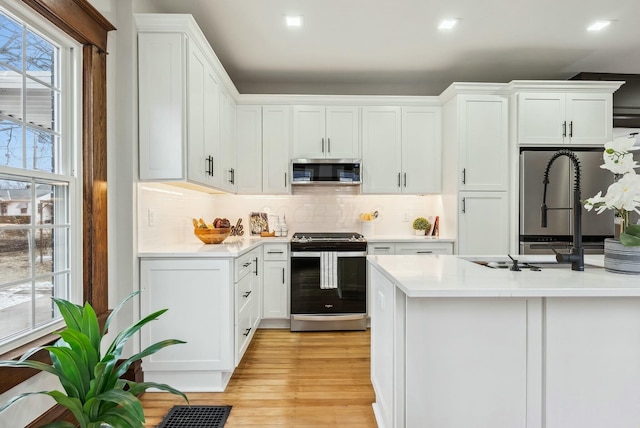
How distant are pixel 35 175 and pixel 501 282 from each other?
216cm

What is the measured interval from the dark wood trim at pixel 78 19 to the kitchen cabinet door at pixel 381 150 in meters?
2.54

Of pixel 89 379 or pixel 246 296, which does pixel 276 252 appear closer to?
pixel 246 296

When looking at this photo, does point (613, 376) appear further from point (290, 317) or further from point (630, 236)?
point (290, 317)

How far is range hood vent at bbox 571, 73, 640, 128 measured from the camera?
3.89m

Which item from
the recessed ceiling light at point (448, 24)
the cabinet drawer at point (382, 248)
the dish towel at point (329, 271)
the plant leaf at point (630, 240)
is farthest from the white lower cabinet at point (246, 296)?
the recessed ceiling light at point (448, 24)

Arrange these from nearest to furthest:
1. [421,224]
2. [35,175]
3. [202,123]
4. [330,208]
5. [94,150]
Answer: [35,175] → [94,150] → [202,123] → [421,224] → [330,208]

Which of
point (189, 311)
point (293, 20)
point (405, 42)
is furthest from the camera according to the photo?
point (405, 42)

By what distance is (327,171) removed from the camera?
3906 mm

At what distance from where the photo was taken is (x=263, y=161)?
397cm

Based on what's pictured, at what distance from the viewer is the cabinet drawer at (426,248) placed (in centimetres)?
370

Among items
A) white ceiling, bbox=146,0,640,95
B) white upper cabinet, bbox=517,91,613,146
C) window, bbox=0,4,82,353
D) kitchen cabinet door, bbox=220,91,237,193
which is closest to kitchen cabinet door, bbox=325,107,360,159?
white ceiling, bbox=146,0,640,95

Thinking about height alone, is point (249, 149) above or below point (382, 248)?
above

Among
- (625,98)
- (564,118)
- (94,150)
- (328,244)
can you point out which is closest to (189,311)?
(94,150)

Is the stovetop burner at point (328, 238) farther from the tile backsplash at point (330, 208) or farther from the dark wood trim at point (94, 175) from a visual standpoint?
the dark wood trim at point (94, 175)
